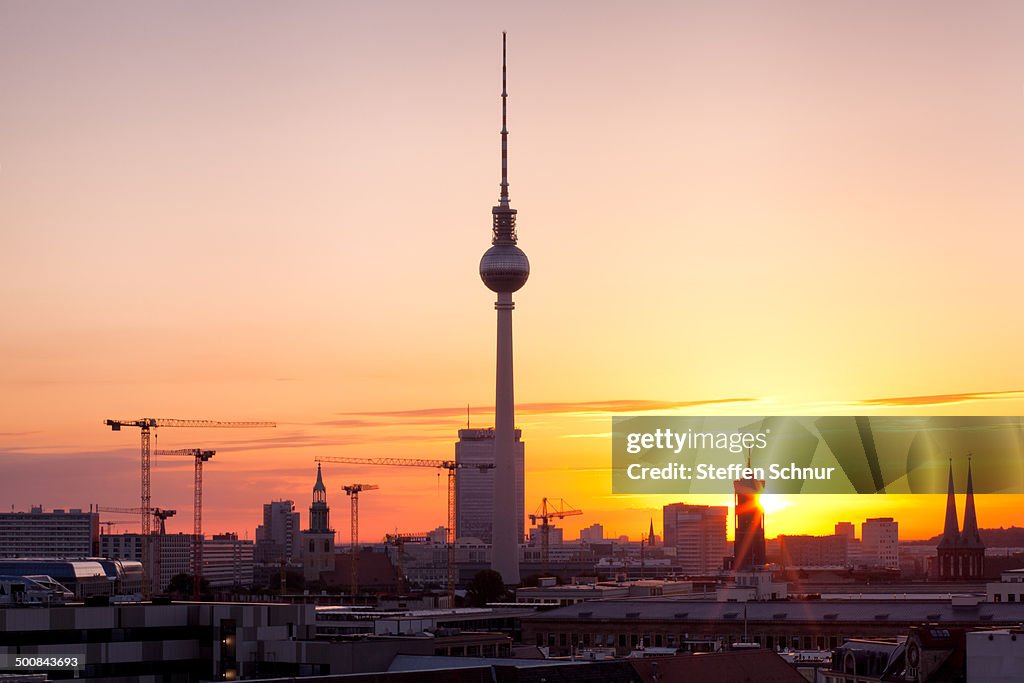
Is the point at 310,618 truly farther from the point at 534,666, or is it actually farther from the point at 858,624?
the point at 858,624

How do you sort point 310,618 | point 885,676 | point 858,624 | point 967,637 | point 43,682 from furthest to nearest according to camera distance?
point 858,624, point 310,618, point 885,676, point 967,637, point 43,682

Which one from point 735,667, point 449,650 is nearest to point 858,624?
point 449,650

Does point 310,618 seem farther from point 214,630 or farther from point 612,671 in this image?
point 612,671

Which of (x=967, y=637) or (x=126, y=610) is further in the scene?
(x=126, y=610)

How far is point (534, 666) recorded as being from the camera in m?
97.8

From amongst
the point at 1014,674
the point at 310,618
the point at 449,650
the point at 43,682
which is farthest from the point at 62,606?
the point at 1014,674

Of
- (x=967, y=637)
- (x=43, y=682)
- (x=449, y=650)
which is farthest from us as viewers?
(x=449, y=650)

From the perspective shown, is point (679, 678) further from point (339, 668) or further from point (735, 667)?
point (339, 668)

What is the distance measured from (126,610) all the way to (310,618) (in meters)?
14.6

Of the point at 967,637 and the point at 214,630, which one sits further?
the point at 214,630

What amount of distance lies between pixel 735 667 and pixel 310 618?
92.7 feet

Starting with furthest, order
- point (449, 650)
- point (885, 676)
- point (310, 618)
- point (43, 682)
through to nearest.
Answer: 1. point (449, 650)
2. point (310, 618)
3. point (885, 676)
4. point (43, 682)

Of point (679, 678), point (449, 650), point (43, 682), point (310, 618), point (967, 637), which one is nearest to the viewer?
point (43, 682)

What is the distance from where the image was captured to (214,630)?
360ft
